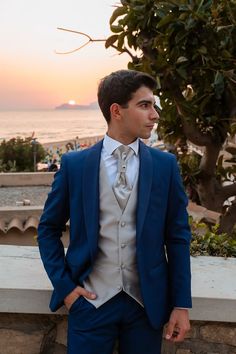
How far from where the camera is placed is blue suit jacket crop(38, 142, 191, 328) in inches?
64.4

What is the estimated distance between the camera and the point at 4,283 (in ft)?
6.27

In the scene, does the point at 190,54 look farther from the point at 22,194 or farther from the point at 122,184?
the point at 22,194

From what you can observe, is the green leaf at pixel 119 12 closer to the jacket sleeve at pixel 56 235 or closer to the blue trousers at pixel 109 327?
the jacket sleeve at pixel 56 235

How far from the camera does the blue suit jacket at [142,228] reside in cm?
163

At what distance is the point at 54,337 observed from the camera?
202cm

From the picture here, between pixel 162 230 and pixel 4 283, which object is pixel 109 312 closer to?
pixel 162 230

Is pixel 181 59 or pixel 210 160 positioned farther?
pixel 210 160

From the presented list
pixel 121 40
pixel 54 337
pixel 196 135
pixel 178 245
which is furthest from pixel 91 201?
pixel 196 135

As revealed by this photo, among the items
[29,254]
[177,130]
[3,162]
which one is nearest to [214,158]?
[177,130]

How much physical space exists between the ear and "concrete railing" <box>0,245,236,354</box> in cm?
77

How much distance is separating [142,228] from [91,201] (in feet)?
0.67

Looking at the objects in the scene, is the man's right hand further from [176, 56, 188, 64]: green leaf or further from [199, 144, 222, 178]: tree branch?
[199, 144, 222, 178]: tree branch

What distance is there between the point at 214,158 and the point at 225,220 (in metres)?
0.62

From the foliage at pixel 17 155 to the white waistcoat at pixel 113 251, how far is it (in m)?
12.8
